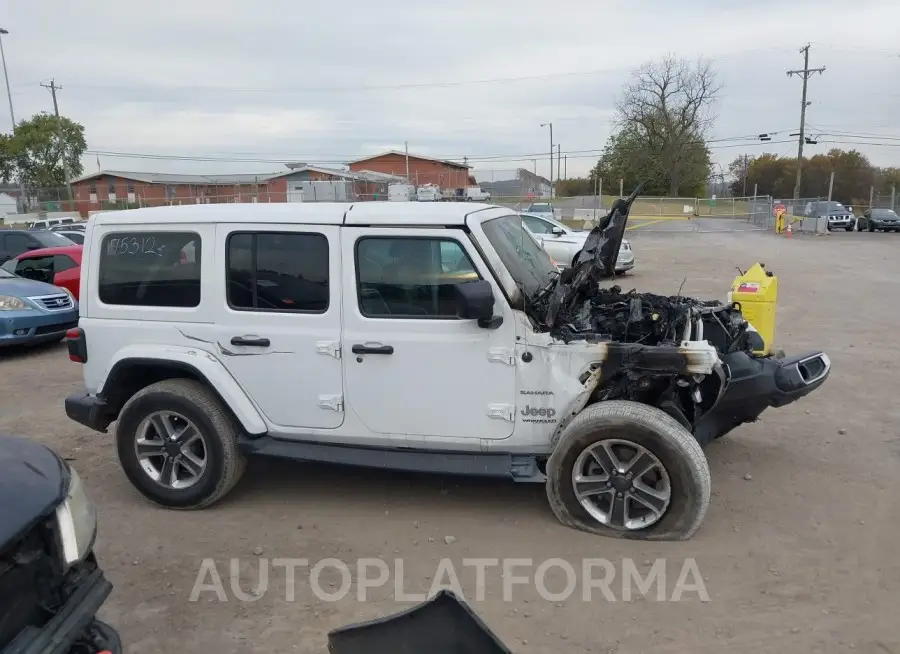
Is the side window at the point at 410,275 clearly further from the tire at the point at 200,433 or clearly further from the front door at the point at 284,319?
the tire at the point at 200,433

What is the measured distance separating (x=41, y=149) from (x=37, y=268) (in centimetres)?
4508

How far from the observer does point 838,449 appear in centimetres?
536

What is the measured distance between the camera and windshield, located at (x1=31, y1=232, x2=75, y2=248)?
558 inches

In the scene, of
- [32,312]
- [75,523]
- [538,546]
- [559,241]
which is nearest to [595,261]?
[538,546]

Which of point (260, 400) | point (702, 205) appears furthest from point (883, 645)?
point (702, 205)

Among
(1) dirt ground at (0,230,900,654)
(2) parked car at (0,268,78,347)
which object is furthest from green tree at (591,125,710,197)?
(1) dirt ground at (0,230,900,654)

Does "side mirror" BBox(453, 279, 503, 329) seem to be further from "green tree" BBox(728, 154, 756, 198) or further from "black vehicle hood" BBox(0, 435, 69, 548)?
"green tree" BBox(728, 154, 756, 198)

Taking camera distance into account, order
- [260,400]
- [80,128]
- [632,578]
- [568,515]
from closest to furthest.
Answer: [632,578], [568,515], [260,400], [80,128]

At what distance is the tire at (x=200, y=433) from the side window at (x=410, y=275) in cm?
122

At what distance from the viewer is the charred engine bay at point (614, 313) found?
4.15 metres

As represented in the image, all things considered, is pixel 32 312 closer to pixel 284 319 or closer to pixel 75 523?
pixel 284 319

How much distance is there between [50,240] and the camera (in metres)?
14.4

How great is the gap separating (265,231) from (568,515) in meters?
2.54

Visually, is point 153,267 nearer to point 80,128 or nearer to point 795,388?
point 795,388
